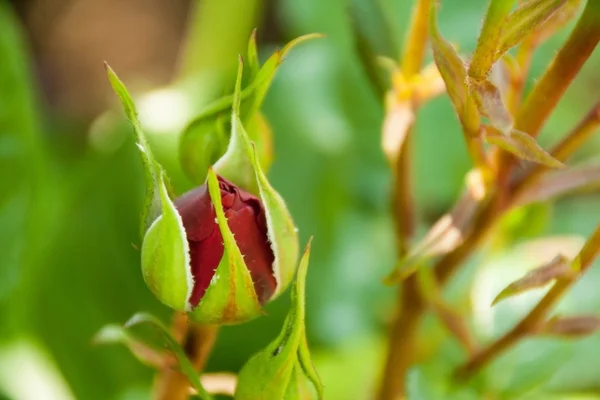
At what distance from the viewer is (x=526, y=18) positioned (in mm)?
427

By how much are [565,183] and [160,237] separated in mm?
317

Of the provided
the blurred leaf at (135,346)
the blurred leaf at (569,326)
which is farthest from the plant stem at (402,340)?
the blurred leaf at (135,346)

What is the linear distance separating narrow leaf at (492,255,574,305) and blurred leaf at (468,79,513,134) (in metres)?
0.10

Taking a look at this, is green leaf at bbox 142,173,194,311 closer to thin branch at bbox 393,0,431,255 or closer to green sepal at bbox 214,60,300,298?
green sepal at bbox 214,60,300,298

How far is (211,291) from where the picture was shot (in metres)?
0.42

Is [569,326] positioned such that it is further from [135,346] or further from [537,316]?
[135,346]

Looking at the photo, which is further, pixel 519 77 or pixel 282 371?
pixel 519 77

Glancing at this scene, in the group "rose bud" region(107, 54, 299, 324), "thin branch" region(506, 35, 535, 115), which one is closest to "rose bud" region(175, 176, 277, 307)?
"rose bud" region(107, 54, 299, 324)

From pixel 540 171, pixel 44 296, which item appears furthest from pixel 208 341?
pixel 44 296

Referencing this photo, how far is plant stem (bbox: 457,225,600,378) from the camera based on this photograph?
19.6 inches


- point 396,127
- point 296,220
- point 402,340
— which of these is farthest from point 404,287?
point 296,220

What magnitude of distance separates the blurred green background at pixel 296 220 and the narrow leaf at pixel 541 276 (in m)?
0.22

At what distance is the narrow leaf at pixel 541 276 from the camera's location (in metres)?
0.47

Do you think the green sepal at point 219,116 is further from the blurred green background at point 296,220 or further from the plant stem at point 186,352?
the blurred green background at point 296,220
